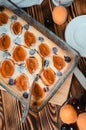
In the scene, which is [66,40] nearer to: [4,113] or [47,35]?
[47,35]

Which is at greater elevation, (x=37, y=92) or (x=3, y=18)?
(x=3, y=18)

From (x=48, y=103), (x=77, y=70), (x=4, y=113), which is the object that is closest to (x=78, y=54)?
(x=77, y=70)

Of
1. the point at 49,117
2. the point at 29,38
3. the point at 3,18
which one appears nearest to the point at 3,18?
the point at 3,18

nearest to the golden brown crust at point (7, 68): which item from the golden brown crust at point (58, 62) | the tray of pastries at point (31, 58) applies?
the tray of pastries at point (31, 58)

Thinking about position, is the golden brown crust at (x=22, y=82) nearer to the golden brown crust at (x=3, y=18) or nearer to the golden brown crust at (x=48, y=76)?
the golden brown crust at (x=48, y=76)

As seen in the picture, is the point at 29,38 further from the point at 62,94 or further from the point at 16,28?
the point at 62,94

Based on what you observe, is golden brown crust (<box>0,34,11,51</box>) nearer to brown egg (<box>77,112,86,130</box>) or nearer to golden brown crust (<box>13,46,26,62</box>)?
golden brown crust (<box>13,46,26,62</box>)
